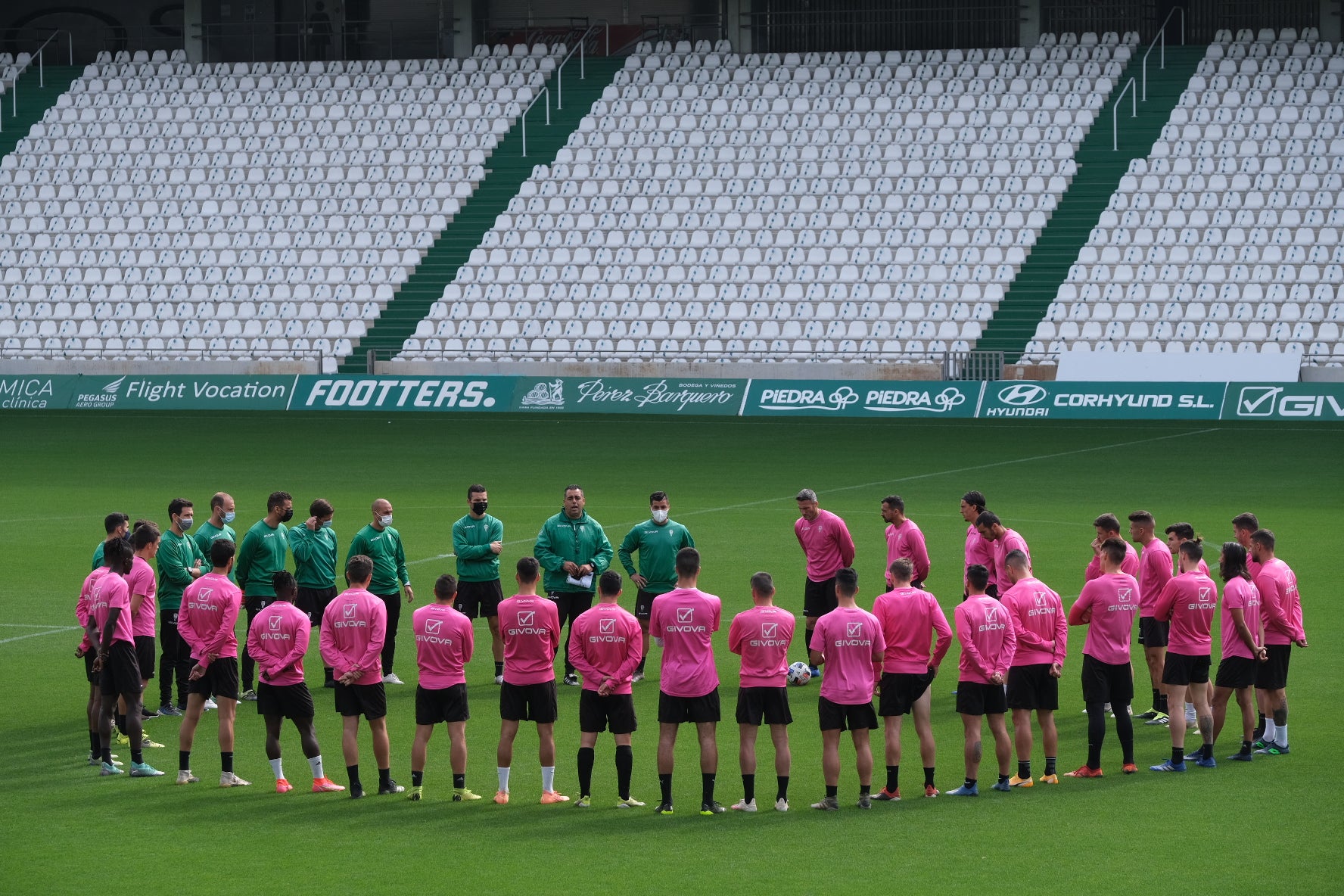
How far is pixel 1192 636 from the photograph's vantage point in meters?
13.2

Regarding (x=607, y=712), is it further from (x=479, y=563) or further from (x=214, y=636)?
(x=479, y=563)

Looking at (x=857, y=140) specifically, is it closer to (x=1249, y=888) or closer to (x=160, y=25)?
(x=160, y=25)

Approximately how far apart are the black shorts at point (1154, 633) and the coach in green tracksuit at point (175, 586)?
789 cm

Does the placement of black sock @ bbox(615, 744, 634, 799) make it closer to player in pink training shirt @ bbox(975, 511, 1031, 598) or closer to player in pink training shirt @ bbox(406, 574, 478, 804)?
player in pink training shirt @ bbox(406, 574, 478, 804)

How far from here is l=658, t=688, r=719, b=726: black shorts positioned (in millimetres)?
12203

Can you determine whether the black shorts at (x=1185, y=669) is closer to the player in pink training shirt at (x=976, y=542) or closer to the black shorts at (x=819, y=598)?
the player in pink training shirt at (x=976, y=542)

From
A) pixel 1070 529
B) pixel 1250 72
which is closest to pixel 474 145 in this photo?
pixel 1250 72

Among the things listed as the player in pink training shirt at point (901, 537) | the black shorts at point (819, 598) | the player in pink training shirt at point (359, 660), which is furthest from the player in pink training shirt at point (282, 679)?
the black shorts at point (819, 598)

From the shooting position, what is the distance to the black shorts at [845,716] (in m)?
12.1

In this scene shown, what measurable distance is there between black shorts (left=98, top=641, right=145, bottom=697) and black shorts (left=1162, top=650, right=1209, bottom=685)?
7.71m

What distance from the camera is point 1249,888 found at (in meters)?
10.1

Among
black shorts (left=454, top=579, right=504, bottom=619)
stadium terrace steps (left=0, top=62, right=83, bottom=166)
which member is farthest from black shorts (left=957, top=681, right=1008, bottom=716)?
stadium terrace steps (left=0, top=62, right=83, bottom=166)

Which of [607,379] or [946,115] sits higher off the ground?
[946,115]

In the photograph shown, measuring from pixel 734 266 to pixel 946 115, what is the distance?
7.58 m
